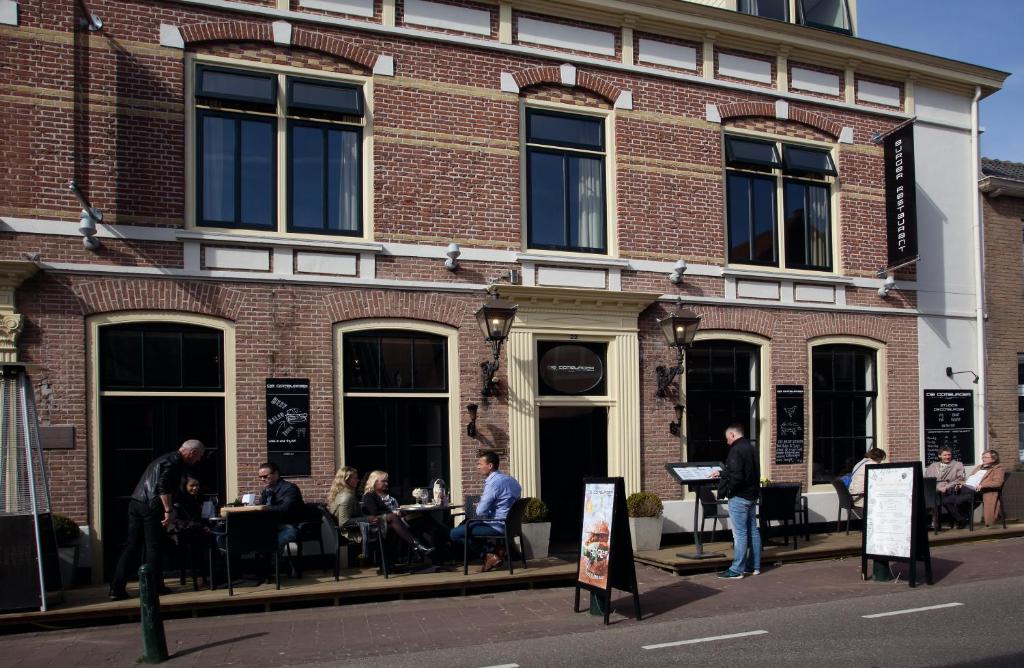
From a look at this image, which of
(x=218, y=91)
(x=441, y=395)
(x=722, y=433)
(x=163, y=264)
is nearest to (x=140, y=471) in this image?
(x=163, y=264)

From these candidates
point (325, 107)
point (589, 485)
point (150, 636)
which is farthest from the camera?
point (325, 107)

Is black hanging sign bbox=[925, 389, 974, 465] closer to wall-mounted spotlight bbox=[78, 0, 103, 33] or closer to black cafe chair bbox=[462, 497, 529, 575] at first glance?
black cafe chair bbox=[462, 497, 529, 575]

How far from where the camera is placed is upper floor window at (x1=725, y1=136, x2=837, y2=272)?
46.1 ft

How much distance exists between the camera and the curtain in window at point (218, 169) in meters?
11.2

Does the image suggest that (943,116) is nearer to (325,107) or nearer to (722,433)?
(722,433)

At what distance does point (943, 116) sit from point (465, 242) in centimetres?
884

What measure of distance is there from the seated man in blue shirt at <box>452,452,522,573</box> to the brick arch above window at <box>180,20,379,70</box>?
5.25 m

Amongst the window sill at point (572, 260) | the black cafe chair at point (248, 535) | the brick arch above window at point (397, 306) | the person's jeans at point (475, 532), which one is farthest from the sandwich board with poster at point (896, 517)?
the black cafe chair at point (248, 535)

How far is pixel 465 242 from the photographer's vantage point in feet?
39.9

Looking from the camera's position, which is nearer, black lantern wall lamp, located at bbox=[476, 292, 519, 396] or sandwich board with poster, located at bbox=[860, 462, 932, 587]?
sandwich board with poster, located at bbox=[860, 462, 932, 587]

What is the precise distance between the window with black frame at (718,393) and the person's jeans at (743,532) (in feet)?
8.65

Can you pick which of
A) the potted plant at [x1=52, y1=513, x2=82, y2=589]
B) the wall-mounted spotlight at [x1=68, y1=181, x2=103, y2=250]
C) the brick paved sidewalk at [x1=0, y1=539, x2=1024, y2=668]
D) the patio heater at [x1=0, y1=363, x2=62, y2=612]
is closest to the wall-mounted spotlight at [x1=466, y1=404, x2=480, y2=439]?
the brick paved sidewalk at [x1=0, y1=539, x2=1024, y2=668]

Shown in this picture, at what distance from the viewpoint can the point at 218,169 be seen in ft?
36.9

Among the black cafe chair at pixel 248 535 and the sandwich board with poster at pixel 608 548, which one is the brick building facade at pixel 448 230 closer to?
the black cafe chair at pixel 248 535
